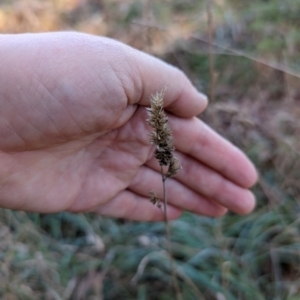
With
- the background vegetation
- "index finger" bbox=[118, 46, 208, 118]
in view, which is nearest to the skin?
"index finger" bbox=[118, 46, 208, 118]

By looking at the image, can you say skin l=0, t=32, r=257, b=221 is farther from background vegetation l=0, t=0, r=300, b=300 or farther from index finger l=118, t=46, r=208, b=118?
background vegetation l=0, t=0, r=300, b=300

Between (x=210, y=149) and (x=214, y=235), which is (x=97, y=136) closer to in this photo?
(x=210, y=149)

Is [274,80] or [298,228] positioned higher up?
[274,80]

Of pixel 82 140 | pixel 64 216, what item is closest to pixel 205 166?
pixel 82 140

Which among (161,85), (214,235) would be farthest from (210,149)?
(214,235)

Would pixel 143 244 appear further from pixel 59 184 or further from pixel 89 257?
pixel 59 184

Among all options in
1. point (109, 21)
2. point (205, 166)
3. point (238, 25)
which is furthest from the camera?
point (109, 21)

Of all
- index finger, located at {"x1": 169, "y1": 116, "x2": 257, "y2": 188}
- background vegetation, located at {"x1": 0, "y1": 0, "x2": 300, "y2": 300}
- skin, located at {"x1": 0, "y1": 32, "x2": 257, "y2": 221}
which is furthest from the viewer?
background vegetation, located at {"x1": 0, "y1": 0, "x2": 300, "y2": 300}
